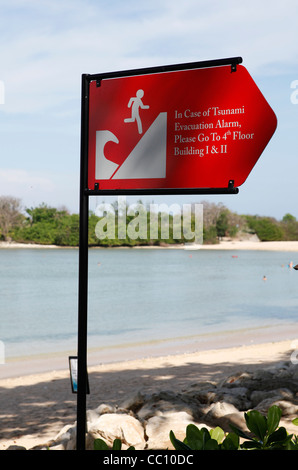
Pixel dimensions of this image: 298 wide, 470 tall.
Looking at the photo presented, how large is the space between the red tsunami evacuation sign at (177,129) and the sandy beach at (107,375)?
12.4 ft

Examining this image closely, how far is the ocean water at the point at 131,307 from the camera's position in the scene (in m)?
18.0

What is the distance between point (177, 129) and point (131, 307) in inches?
947

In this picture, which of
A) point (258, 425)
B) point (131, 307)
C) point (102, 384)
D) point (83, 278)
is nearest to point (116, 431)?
point (83, 278)

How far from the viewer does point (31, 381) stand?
9703 millimetres

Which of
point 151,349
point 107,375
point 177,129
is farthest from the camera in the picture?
point 151,349

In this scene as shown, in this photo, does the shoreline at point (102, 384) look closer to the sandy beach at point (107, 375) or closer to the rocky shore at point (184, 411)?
the sandy beach at point (107, 375)

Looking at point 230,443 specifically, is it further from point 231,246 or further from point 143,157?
point 231,246

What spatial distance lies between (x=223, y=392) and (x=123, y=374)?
14.6ft

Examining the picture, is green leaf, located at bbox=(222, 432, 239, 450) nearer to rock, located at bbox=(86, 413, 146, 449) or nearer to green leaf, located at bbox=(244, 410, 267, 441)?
green leaf, located at bbox=(244, 410, 267, 441)

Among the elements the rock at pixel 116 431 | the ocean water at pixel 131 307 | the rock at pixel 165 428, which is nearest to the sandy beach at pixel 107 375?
the rock at pixel 116 431

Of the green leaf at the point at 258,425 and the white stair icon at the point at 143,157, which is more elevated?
the white stair icon at the point at 143,157

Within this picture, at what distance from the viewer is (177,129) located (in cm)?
266

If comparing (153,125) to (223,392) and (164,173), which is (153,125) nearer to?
(164,173)
